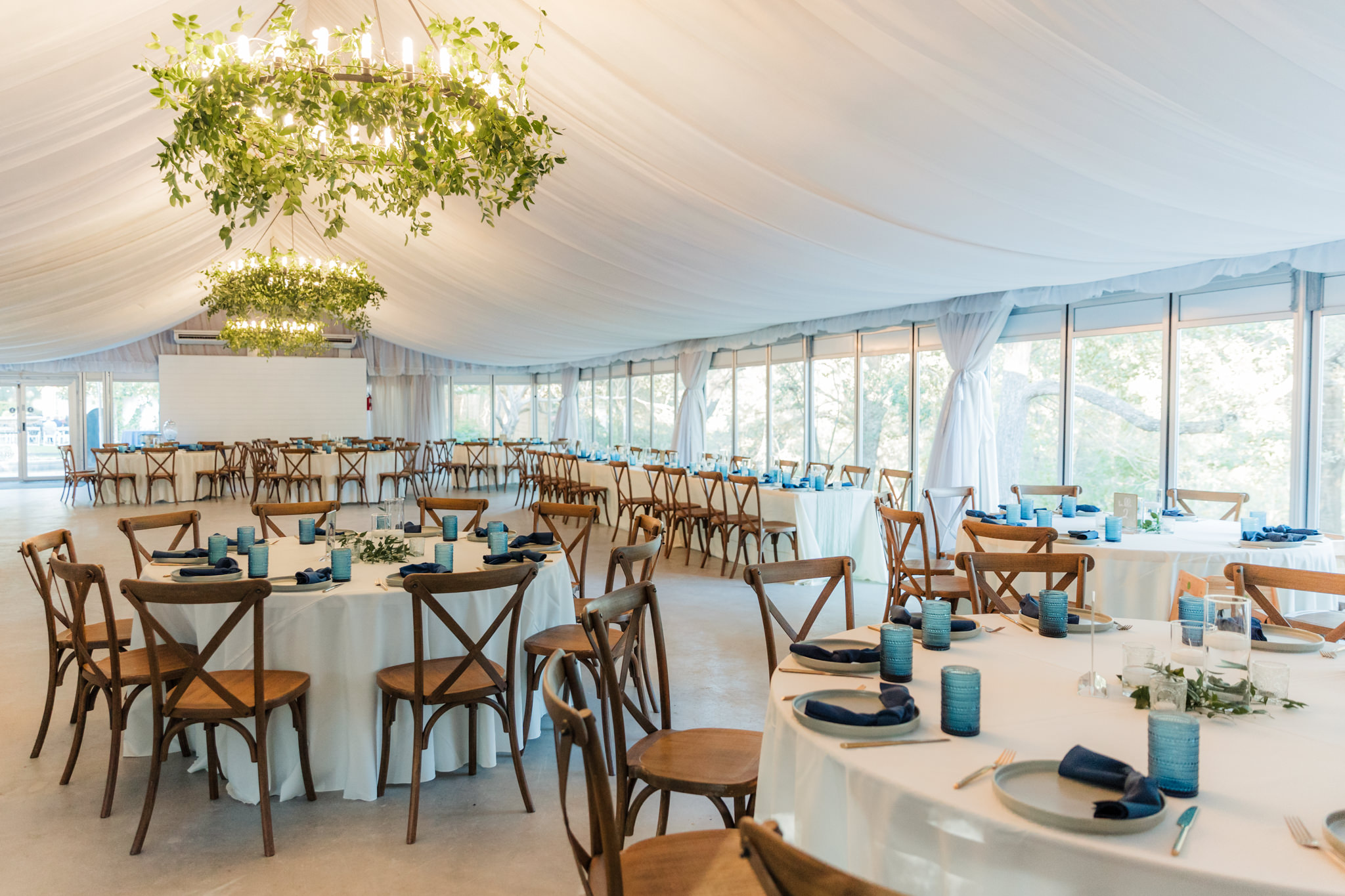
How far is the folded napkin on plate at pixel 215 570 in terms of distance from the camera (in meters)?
3.37

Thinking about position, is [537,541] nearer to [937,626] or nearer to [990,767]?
[937,626]

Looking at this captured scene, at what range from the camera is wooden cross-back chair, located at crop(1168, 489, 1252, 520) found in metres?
5.50

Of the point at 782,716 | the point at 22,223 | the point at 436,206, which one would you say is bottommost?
the point at 782,716

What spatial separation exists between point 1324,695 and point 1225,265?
4.69 metres

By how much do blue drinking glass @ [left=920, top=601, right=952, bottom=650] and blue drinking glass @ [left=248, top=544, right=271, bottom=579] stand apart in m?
2.63

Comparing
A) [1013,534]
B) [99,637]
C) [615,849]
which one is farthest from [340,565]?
[1013,534]

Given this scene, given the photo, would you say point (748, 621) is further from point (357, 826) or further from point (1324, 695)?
point (1324, 695)

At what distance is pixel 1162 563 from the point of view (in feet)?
14.3

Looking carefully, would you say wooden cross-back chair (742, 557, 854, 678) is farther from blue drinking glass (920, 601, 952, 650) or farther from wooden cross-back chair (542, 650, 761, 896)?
wooden cross-back chair (542, 650, 761, 896)

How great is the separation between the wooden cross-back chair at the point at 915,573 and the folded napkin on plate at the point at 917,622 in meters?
2.13

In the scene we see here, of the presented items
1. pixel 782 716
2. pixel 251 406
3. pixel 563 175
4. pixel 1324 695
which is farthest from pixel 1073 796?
pixel 251 406

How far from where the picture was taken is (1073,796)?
141cm

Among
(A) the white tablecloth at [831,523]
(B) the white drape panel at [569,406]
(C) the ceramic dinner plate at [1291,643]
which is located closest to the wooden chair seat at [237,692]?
(C) the ceramic dinner plate at [1291,643]

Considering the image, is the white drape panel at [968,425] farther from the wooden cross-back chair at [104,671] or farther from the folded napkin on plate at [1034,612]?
the wooden cross-back chair at [104,671]
